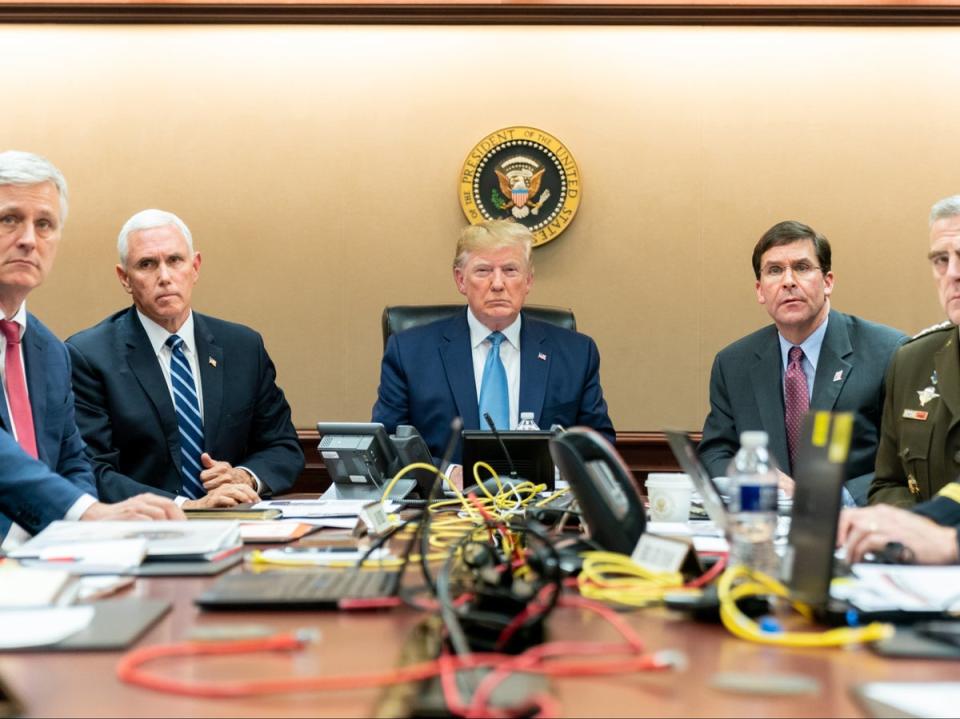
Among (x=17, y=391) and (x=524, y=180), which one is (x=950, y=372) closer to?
(x=524, y=180)

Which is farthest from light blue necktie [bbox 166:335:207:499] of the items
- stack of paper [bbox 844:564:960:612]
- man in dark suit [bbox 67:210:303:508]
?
stack of paper [bbox 844:564:960:612]

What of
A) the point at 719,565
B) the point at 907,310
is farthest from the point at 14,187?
the point at 907,310

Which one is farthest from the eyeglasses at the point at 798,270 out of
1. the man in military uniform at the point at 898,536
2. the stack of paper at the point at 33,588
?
the stack of paper at the point at 33,588

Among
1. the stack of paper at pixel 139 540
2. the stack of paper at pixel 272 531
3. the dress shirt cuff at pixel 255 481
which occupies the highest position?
the stack of paper at pixel 139 540

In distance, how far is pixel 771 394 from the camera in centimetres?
340

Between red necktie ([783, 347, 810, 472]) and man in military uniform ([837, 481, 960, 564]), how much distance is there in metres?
1.65

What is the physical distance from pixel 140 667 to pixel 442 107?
3906mm

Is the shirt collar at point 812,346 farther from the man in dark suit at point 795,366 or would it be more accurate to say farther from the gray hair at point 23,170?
the gray hair at point 23,170

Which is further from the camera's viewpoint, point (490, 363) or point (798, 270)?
point (490, 363)

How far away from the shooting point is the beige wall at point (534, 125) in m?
4.65

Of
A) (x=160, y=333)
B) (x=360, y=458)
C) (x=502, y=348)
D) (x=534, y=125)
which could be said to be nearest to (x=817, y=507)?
(x=360, y=458)

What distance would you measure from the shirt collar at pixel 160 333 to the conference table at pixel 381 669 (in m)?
2.18

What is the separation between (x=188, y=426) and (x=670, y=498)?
5.80 ft

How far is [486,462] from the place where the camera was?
104 inches
